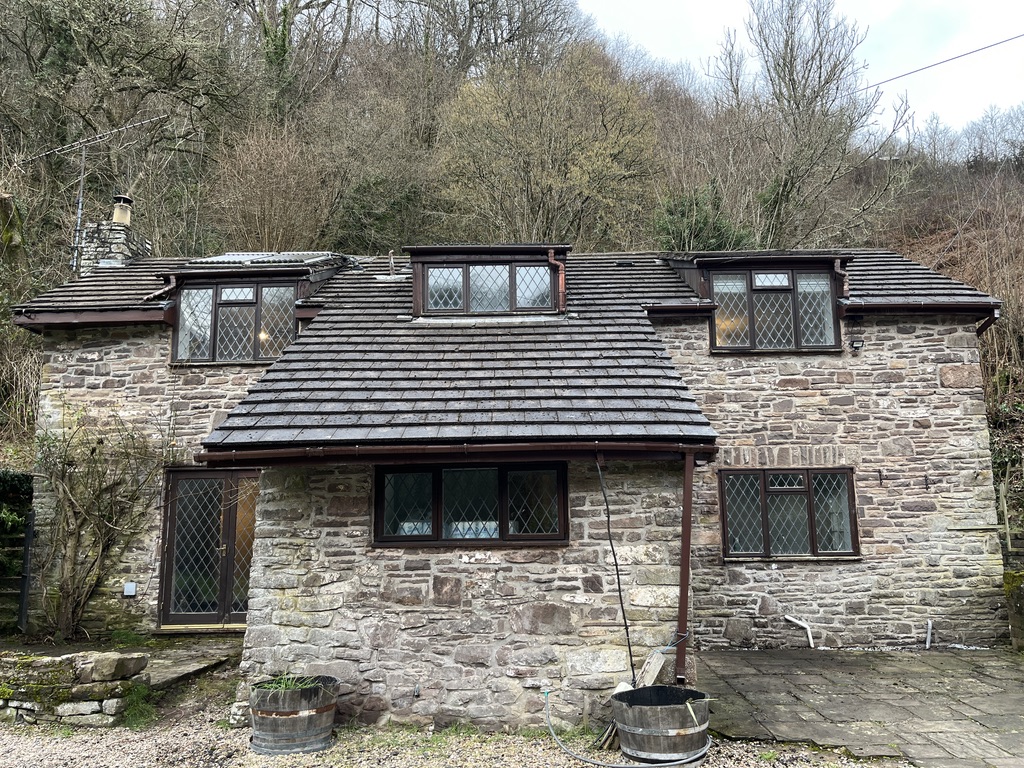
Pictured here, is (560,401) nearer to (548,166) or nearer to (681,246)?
(681,246)

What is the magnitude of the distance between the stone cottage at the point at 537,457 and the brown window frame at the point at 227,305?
1.4 inches

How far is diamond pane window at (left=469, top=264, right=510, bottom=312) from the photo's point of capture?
Result: 9.19m

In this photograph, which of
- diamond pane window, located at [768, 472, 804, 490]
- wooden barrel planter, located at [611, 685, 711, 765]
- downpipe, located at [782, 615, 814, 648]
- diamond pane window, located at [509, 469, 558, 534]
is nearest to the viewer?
wooden barrel planter, located at [611, 685, 711, 765]

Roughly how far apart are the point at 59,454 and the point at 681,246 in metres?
13.9

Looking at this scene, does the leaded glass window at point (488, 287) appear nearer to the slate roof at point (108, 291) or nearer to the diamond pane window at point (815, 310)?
the diamond pane window at point (815, 310)

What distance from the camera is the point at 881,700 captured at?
668 cm

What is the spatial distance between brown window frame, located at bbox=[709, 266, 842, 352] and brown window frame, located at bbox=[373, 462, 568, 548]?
14.9 ft

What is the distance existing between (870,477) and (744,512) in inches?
72.2

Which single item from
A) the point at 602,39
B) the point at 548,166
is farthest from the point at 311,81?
the point at 602,39

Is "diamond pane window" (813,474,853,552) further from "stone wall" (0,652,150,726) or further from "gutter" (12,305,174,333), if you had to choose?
"gutter" (12,305,174,333)

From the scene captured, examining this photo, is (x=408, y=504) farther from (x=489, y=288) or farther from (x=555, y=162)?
(x=555, y=162)

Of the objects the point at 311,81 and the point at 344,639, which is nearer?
the point at 344,639

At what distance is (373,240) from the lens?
19.3 meters

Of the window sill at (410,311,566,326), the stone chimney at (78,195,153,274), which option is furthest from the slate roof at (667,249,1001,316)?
the stone chimney at (78,195,153,274)
